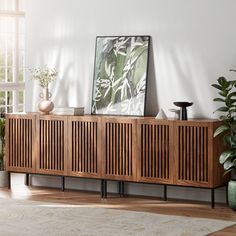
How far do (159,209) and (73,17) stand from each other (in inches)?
102

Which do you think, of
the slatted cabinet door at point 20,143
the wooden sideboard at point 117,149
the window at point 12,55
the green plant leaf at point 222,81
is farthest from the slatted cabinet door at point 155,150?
the window at point 12,55

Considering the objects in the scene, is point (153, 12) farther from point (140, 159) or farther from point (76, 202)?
point (76, 202)

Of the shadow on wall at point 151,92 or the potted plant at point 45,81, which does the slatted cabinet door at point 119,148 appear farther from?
the potted plant at point 45,81

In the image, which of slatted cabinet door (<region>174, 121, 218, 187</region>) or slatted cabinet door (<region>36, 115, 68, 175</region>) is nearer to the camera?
slatted cabinet door (<region>174, 121, 218, 187</region>)

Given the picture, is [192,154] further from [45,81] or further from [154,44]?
[45,81]

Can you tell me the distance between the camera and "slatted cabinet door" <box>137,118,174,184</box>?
775 centimetres

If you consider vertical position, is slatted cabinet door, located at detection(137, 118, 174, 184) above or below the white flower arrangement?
below

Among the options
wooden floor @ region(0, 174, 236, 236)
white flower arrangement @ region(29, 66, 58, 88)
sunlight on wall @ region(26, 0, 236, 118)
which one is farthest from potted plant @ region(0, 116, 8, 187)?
white flower arrangement @ region(29, 66, 58, 88)

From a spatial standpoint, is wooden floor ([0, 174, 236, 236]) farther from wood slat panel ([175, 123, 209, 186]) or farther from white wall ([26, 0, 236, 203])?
white wall ([26, 0, 236, 203])

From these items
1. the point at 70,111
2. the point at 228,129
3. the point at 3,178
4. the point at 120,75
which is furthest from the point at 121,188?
the point at 228,129

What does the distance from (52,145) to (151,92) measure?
124 cm

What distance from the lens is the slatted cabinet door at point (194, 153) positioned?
7.52 m

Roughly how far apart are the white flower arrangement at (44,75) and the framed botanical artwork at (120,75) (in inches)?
22.5

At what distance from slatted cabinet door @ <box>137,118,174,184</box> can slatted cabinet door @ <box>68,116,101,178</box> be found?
506mm
